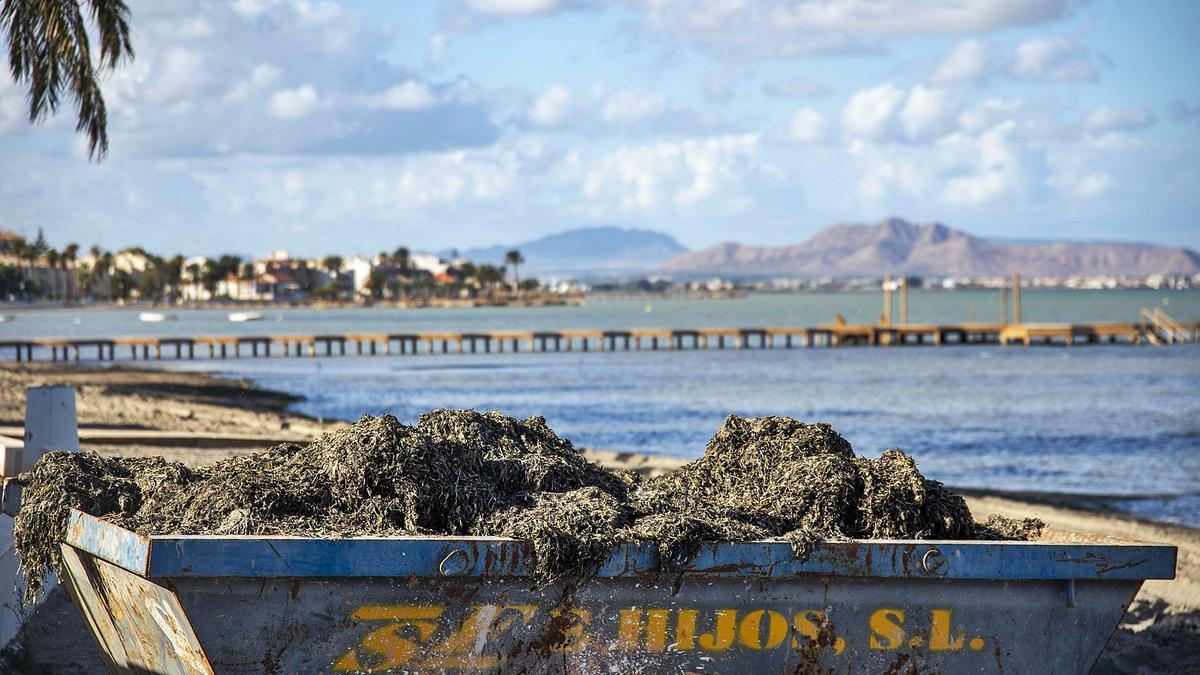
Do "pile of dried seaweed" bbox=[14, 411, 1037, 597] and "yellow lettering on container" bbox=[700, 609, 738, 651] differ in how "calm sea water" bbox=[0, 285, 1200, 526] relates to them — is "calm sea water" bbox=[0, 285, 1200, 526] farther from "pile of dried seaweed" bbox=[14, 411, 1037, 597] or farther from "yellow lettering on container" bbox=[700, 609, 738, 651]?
"yellow lettering on container" bbox=[700, 609, 738, 651]

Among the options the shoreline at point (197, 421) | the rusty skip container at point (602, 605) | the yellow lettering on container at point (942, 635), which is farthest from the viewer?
the shoreline at point (197, 421)

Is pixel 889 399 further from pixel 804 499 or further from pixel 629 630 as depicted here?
pixel 629 630

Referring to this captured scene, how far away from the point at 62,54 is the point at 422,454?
1596 cm

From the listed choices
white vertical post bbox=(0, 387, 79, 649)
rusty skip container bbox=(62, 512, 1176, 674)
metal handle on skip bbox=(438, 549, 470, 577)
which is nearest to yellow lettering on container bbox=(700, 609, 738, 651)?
rusty skip container bbox=(62, 512, 1176, 674)

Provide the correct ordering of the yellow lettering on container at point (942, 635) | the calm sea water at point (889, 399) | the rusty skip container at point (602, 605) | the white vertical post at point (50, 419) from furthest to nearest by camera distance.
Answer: the calm sea water at point (889, 399) < the white vertical post at point (50, 419) < the yellow lettering on container at point (942, 635) < the rusty skip container at point (602, 605)

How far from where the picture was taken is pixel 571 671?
5.15 meters

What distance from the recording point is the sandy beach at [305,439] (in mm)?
9148

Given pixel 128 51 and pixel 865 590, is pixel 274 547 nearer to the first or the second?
pixel 865 590

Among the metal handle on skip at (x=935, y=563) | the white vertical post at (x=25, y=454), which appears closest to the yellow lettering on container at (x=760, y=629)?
the metal handle on skip at (x=935, y=563)

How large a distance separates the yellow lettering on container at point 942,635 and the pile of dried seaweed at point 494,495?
0.46 metres

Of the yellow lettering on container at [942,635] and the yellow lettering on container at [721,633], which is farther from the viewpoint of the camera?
the yellow lettering on container at [942,635]

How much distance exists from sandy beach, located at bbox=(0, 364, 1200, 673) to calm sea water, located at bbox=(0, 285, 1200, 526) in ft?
6.03

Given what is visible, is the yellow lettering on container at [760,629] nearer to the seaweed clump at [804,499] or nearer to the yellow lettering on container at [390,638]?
the seaweed clump at [804,499]

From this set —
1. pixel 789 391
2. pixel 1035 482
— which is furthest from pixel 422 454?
pixel 789 391
